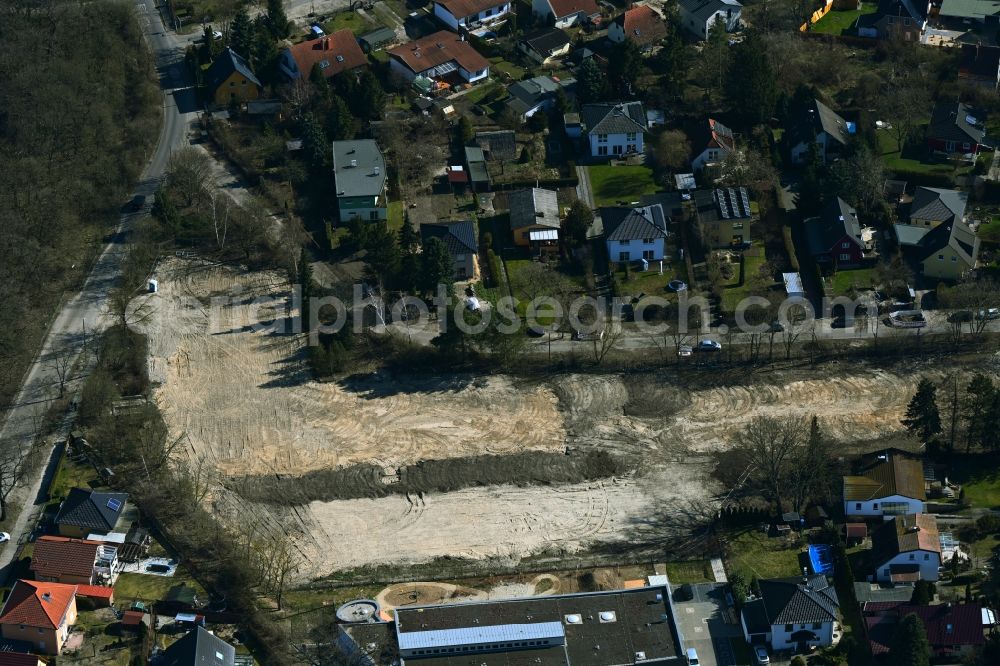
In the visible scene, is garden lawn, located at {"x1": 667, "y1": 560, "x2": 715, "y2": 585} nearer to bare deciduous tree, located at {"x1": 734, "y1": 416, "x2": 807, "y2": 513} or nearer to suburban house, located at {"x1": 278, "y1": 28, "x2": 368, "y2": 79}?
bare deciduous tree, located at {"x1": 734, "y1": 416, "x2": 807, "y2": 513}

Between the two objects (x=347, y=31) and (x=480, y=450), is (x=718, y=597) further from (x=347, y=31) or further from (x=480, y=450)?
(x=347, y=31)

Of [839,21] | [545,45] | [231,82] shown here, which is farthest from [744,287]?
[231,82]

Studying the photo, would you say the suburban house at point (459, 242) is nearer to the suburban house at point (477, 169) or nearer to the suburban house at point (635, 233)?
the suburban house at point (477, 169)

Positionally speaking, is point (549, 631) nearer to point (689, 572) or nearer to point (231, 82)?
point (689, 572)

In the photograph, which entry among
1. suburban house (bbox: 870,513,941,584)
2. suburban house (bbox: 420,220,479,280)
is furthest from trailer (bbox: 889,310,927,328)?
suburban house (bbox: 420,220,479,280)

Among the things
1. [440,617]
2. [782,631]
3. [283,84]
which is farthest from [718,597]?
[283,84]

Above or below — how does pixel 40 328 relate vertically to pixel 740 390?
above

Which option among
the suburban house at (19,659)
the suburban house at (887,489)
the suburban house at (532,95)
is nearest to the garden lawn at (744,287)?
the suburban house at (887,489)
